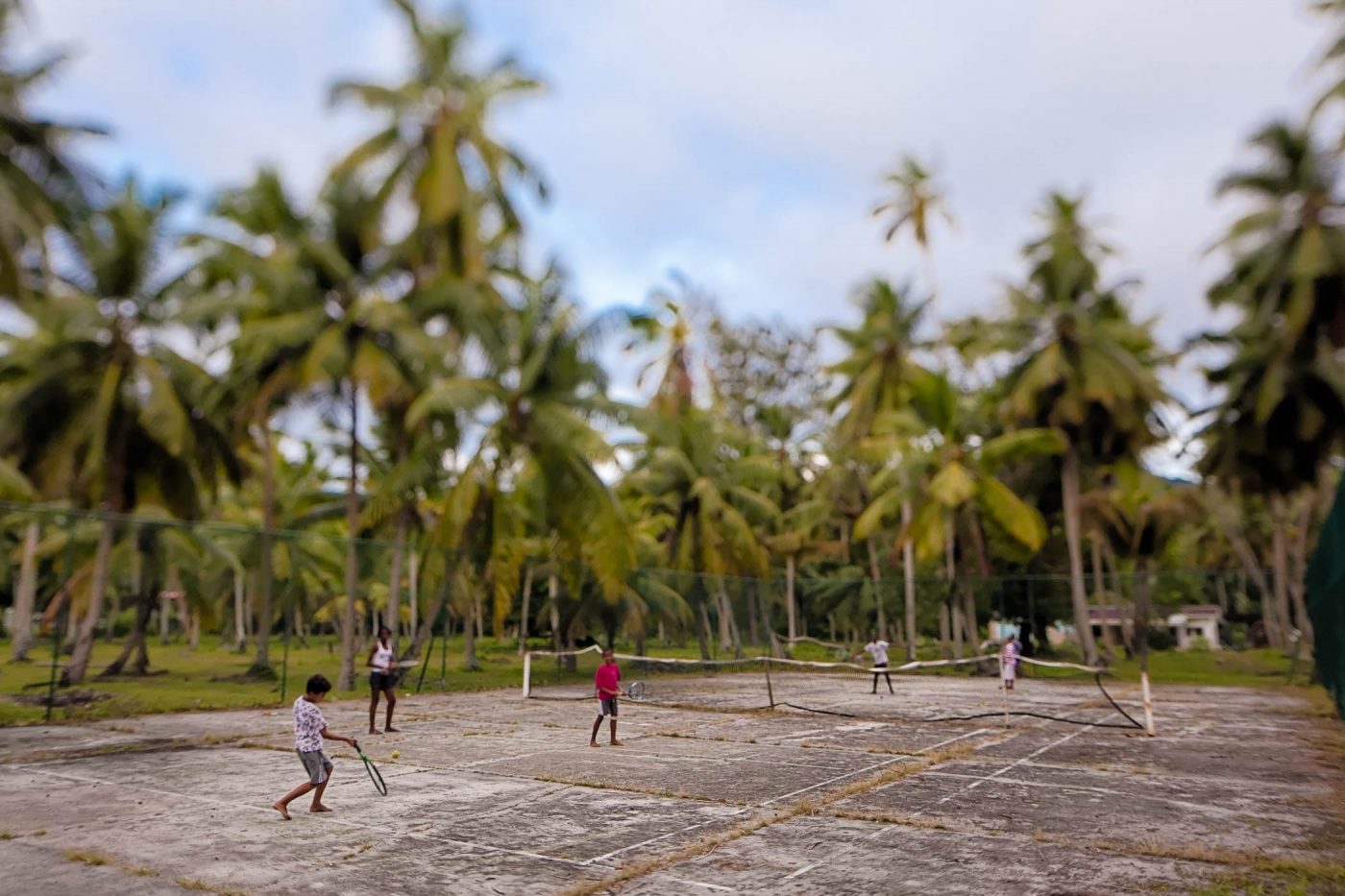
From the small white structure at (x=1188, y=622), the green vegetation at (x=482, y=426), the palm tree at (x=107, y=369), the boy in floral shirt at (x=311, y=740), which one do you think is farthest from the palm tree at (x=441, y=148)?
the small white structure at (x=1188, y=622)

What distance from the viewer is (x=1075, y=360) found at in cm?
3117

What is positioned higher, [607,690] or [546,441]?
[546,441]

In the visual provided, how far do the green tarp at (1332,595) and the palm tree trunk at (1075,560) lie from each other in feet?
32.2

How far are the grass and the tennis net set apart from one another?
1.18ft

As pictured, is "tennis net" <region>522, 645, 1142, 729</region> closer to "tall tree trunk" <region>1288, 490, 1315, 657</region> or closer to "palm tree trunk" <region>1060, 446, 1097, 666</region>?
"palm tree trunk" <region>1060, 446, 1097, 666</region>

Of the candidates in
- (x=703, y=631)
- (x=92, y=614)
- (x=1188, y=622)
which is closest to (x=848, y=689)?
(x=703, y=631)

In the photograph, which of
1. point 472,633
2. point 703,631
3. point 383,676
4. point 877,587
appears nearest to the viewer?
point 383,676

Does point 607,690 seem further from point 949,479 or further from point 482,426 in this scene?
point 949,479

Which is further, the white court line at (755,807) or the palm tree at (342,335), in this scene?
the palm tree at (342,335)

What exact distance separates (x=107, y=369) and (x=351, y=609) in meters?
6.82

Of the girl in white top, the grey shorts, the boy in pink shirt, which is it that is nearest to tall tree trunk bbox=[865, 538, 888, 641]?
the girl in white top

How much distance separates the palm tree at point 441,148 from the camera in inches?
1014

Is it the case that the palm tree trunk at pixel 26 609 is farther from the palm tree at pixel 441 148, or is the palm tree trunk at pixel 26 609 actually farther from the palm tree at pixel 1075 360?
the palm tree at pixel 1075 360

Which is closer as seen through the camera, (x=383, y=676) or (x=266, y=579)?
(x=383, y=676)
